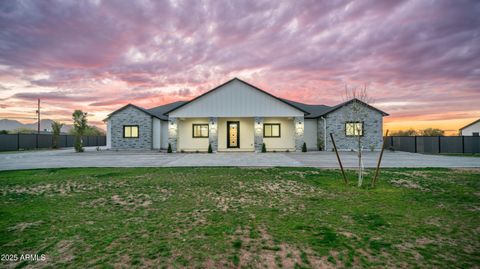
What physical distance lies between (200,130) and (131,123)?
857cm

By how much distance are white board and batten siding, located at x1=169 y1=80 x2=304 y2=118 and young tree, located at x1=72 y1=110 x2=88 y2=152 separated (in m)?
14.1

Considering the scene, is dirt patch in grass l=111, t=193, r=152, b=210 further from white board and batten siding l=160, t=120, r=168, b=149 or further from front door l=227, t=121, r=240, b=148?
white board and batten siding l=160, t=120, r=168, b=149

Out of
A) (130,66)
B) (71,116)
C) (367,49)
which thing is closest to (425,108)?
(367,49)

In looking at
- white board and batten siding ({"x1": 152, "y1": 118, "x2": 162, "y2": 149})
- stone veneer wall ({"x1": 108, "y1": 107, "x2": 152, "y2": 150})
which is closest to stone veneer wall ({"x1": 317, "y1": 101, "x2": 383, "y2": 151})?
white board and batten siding ({"x1": 152, "y1": 118, "x2": 162, "y2": 149})

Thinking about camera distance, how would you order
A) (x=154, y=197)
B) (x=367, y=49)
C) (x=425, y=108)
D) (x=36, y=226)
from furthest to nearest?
(x=425, y=108)
(x=367, y=49)
(x=154, y=197)
(x=36, y=226)

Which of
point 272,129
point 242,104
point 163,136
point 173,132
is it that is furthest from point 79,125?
point 272,129

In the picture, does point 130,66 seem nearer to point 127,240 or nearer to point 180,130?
point 180,130

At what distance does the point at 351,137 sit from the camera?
2227 centimetres

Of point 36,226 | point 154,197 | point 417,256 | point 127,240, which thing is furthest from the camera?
point 154,197

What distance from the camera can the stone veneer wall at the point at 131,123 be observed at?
2503 centimetres

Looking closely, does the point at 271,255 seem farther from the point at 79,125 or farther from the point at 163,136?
the point at 79,125

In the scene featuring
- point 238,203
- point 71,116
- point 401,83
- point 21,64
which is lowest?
point 238,203

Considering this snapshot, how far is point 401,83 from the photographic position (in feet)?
70.2

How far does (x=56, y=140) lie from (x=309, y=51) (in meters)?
35.8
